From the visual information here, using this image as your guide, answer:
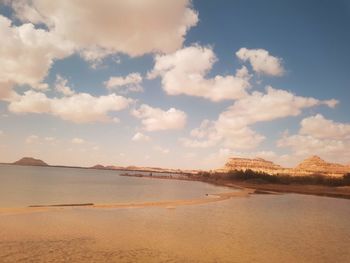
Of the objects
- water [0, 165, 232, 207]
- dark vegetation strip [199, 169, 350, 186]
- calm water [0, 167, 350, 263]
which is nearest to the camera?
calm water [0, 167, 350, 263]

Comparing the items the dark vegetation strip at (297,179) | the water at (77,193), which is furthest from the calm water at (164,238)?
the dark vegetation strip at (297,179)

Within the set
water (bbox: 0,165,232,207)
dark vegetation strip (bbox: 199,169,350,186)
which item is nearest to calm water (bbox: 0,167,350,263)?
water (bbox: 0,165,232,207)

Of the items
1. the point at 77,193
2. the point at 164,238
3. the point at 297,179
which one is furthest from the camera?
the point at 297,179

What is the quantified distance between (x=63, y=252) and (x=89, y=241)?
2579mm

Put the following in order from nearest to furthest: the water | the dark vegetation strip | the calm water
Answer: the calm water
the water
the dark vegetation strip

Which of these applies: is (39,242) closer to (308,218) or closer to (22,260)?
(22,260)

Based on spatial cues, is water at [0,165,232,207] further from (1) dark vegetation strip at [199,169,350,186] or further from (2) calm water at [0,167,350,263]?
(1) dark vegetation strip at [199,169,350,186]

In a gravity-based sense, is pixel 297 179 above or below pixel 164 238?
above

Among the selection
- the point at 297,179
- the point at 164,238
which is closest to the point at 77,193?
the point at 164,238

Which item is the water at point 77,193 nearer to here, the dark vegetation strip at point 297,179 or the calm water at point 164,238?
the calm water at point 164,238

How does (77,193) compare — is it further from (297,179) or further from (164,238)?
(297,179)

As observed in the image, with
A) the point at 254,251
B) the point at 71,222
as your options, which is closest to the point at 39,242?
the point at 71,222

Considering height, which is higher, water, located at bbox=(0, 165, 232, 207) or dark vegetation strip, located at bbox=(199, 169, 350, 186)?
dark vegetation strip, located at bbox=(199, 169, 350, 186)

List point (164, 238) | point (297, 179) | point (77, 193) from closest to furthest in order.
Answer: point (164, 238), point (77, 193), point (297, 179)
